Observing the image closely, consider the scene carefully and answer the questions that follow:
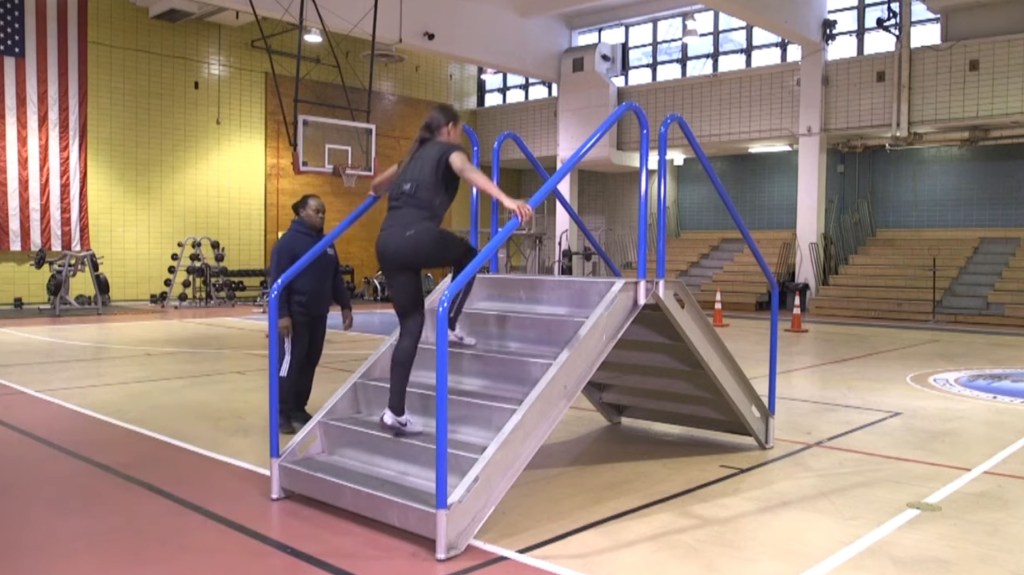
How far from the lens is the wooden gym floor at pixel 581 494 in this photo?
3.18 m

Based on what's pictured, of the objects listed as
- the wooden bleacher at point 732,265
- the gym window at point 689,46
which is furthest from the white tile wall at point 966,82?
the wooden bleacher at point 732,265

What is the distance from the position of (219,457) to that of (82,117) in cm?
1468

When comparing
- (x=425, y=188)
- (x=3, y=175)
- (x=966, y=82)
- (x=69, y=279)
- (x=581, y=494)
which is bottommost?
(x=581, y=494)

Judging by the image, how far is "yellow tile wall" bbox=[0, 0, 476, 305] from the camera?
685 inches

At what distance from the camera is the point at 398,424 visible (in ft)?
12.3

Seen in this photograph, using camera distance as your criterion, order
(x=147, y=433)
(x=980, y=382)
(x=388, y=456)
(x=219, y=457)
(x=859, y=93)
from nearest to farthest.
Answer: (x=388, y=456), (x=219, y=457), (x=147, y=433), (x=980, y=382), (x=859, y=93)

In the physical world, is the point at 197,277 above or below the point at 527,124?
below

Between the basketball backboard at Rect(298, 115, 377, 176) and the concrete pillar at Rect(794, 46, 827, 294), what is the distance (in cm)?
959

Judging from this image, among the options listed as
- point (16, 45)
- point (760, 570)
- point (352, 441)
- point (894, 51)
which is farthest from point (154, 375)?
point (894, 51)

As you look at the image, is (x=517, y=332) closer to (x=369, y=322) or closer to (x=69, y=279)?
(x=369, y=322)

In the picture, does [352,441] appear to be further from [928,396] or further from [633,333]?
[928,396]

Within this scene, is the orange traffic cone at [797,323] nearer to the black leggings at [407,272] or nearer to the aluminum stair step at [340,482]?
the black leggings at [407,272]

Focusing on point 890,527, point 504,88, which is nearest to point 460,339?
point 890,527

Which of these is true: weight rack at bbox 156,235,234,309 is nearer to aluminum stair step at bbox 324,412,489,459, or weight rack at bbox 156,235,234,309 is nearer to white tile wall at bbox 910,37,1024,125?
aluminum stair step at bbox 324,412,489,459
